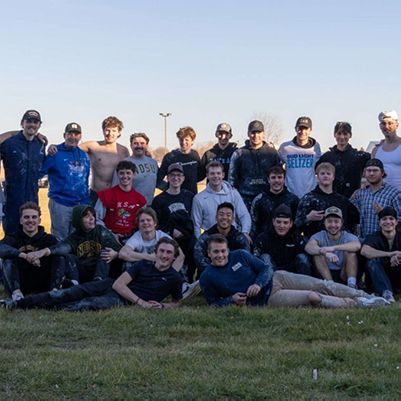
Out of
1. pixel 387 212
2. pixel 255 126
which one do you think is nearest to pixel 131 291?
pixel 387 212

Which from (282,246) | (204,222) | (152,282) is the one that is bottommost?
(152,282)

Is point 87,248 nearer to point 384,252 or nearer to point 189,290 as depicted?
point 189,290

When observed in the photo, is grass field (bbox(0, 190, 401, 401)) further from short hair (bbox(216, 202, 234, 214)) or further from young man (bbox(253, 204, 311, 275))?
short hair (bbox(216, 202, 234, 214))

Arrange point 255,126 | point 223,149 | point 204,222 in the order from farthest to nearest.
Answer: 1. point 223,149
2. point 255,126
3. point 204,222

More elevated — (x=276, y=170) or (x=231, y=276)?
(x=276, y=170)

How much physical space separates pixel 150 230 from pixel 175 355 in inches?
140

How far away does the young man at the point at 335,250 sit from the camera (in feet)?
31.6

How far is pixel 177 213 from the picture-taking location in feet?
34.8

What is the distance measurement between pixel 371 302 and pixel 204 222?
2.96m

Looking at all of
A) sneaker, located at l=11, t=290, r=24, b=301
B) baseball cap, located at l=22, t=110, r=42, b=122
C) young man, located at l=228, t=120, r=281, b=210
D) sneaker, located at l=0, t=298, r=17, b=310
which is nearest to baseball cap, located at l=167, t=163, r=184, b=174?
young man, located at l=228, t=120, r=281, b=210

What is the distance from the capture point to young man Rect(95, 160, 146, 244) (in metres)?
10.7

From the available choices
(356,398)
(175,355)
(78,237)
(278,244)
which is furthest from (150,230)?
(356,398)

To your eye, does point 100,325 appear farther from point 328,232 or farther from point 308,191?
point 308,191

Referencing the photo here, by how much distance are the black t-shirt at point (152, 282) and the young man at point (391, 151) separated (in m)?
3.72
